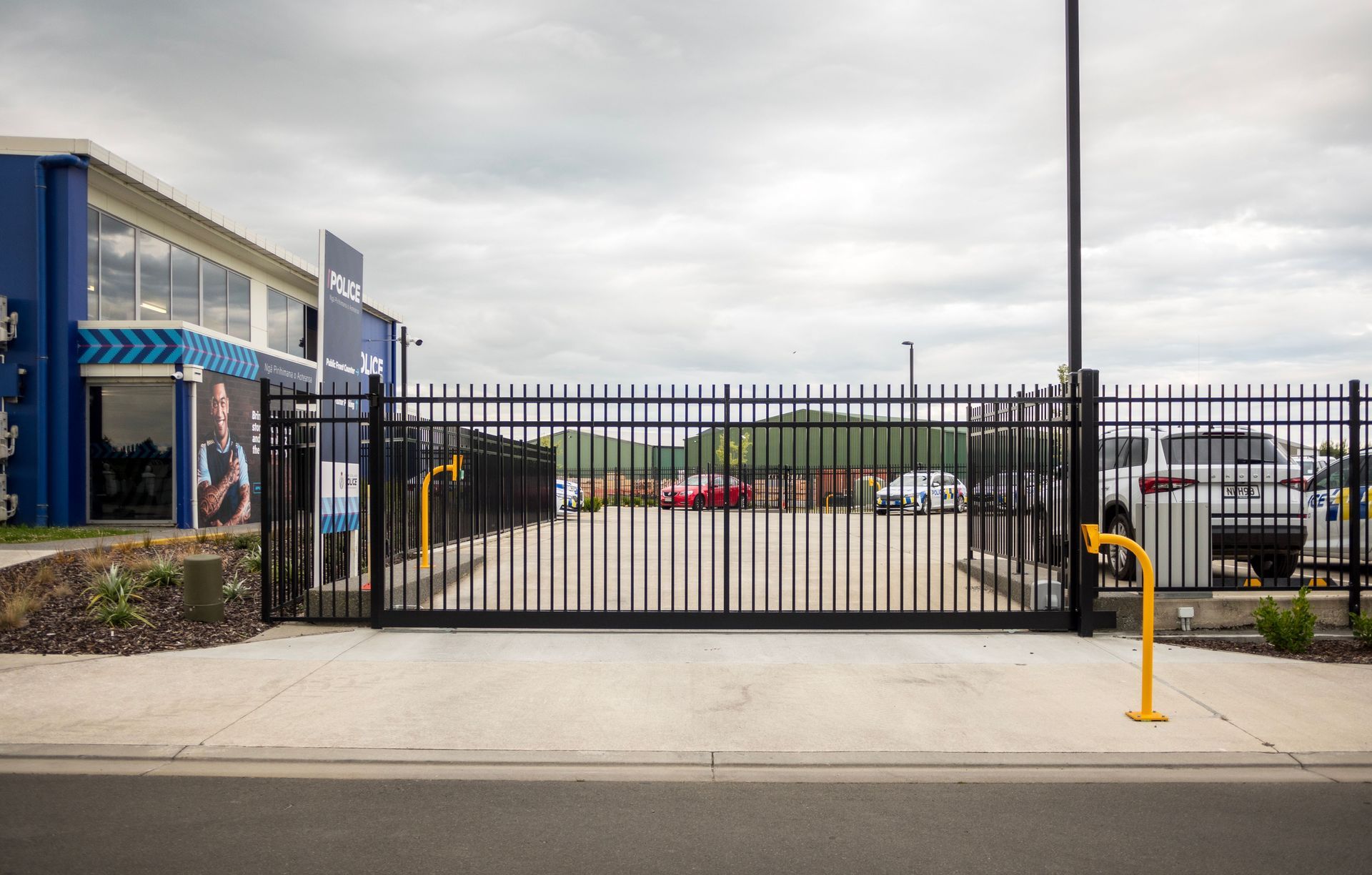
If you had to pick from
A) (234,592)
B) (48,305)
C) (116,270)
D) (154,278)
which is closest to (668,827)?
(234,592)

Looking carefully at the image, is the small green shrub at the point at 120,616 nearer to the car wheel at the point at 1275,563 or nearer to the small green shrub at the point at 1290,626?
the small green shrub at the point at 1290,626

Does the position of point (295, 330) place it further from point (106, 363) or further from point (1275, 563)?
point (1275, 563)

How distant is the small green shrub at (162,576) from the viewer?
443 inches

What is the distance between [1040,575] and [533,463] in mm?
12600

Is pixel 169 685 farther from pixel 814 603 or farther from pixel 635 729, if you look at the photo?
pixel 814 603

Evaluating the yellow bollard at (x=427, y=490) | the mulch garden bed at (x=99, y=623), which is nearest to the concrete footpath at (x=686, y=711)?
the mulch garden bed at (x=99, y=623)

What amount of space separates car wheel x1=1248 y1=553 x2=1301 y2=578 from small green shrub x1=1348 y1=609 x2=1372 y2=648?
859mm

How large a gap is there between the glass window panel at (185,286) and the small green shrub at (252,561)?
12244mm

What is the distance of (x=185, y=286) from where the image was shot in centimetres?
2419

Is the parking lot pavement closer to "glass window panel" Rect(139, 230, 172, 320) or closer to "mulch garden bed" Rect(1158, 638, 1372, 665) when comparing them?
"mulch garden bed" Rect(1158, 638, 1372, 665)

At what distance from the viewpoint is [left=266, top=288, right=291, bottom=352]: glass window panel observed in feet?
94.8

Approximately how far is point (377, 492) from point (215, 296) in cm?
1938

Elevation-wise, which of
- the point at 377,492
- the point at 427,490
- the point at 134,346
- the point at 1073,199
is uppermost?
the point at 1073,199

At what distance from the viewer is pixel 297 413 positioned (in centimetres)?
995
